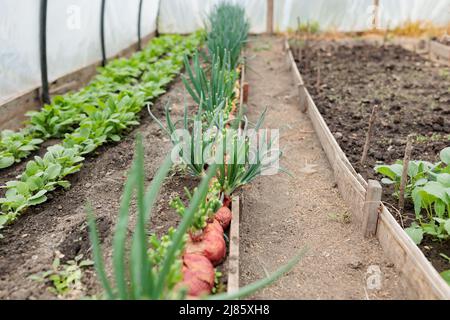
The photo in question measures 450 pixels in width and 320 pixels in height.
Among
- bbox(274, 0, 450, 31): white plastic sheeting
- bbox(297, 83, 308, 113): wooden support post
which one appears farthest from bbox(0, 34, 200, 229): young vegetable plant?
bbox(274, 0, 450, 31): white plastic sheeting

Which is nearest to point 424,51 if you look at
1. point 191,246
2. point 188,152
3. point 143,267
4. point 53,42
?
point 53,42

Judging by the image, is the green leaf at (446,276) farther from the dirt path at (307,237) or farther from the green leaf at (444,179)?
the green leaf at (444,179)

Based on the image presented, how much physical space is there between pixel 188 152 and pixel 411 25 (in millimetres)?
6784

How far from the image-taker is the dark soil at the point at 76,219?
1540 millimetres

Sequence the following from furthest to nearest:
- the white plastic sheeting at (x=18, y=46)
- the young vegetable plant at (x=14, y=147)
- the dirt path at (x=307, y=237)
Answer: the white plastic sheeting at (x=18, y=46) → the young vegetable plant at (x=14, y=147) → the dirt path at (x=307, y=237)

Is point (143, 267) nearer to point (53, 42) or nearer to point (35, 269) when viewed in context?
point (35, 269)

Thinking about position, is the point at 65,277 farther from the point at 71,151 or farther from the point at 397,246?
the point at 397,246

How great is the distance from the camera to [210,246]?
1602mm

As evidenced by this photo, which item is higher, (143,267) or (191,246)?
(143,267)

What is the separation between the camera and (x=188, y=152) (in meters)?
1.97

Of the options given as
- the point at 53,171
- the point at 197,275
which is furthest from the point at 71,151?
the point at 197,275

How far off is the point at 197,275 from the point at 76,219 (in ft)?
2.48

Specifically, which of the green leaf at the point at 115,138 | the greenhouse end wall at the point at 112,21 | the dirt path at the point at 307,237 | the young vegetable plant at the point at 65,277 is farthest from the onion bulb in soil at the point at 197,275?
the greenhouse end wall at the point at 112,21

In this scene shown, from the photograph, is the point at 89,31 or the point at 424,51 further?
the point at 424,51
